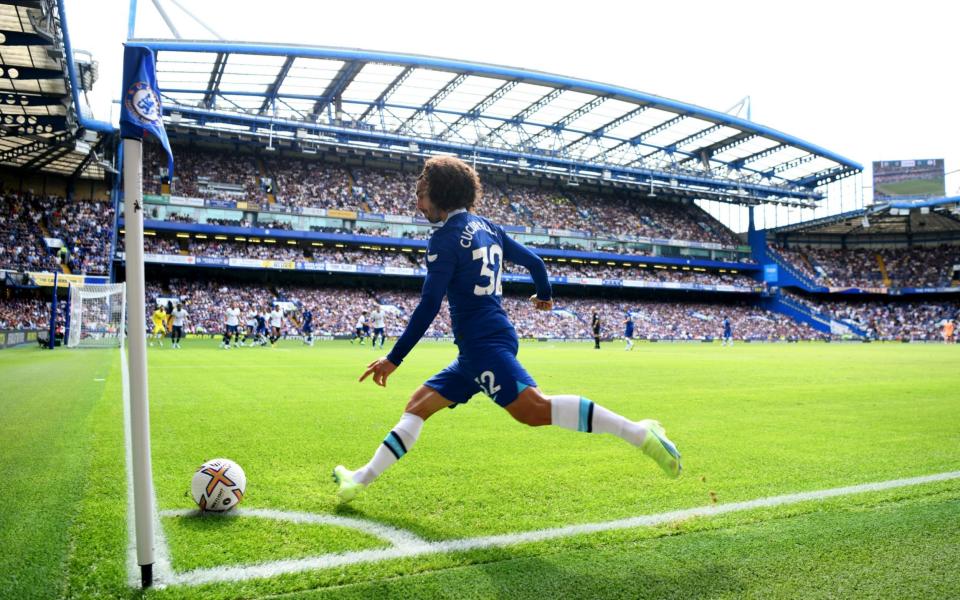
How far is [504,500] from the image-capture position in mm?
4102

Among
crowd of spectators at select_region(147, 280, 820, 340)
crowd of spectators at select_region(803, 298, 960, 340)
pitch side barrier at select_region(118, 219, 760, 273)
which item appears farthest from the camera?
crowd of spectators at select_region(803, 298, 960, 340)

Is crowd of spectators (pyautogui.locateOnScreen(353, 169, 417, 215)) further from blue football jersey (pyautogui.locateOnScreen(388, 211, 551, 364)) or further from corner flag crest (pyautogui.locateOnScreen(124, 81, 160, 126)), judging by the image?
corner flag crest (pyautogui.locateOnScreen(124, 81, 160, 126))

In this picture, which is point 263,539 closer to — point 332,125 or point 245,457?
point 245,457

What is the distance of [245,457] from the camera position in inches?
212

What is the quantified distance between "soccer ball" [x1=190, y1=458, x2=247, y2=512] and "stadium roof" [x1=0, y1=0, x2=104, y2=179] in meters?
20.4

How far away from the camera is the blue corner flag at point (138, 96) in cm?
280

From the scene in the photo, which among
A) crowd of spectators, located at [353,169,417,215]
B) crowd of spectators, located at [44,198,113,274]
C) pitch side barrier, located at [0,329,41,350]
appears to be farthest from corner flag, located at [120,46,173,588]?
crowd of spectators, located at [353,169,417,215]

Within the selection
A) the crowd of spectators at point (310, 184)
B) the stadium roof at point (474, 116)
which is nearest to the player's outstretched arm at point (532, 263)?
the stadium roof at point (474, 116)

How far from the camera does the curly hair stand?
12.4 feet

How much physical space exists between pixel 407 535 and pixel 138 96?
2585mm

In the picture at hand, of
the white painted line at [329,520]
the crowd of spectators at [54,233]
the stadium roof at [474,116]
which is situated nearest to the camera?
the white painted line at [329,520]

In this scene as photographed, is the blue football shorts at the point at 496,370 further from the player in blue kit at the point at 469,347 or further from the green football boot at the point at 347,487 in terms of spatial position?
the green football boot at the point at 347,487

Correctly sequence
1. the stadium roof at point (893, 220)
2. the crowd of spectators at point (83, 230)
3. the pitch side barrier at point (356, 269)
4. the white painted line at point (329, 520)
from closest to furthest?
1. the white painted line at point (329, 520)
2. the crowd of spectators at point (83, 230)
3. the pitch side barrier at point (356, 269)
4. the stadium roof at point (893, 220)

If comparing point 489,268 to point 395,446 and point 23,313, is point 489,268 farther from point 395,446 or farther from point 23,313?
point 23,313
